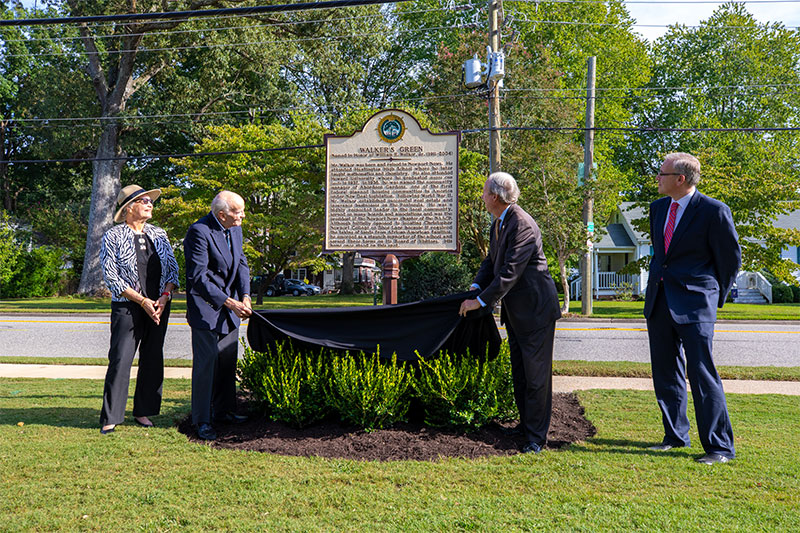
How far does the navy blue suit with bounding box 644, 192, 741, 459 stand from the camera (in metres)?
4.70

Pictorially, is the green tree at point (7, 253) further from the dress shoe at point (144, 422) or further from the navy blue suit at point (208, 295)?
the navy blue suit at point (208, 295)

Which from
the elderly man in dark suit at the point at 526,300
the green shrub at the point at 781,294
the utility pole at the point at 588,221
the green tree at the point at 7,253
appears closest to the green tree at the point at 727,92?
the green shrub at the point at 781,294

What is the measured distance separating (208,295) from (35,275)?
33.5 metres

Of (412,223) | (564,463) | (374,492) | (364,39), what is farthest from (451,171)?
(364,39)

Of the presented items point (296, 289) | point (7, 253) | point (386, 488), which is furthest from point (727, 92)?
point (386, 488)

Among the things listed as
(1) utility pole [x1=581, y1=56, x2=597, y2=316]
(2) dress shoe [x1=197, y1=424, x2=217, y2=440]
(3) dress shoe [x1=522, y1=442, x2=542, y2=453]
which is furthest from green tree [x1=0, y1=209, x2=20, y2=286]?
(3) dress shoe [x1=522, y1=442, x2=542, y2=453]

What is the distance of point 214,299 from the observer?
5.28 meters

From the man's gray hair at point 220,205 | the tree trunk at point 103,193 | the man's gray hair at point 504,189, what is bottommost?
the man's gray hair at point 220,205

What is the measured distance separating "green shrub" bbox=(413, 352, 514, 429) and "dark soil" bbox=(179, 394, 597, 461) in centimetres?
13

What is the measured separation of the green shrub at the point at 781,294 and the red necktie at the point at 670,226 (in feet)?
101

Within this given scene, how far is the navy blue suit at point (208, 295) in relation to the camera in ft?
17.4

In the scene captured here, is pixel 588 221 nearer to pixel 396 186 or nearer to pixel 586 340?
pixel 586 340

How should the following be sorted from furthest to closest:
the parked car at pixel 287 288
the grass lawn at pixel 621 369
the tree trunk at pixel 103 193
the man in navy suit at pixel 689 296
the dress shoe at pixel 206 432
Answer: the parked car at pixel 287 288, the tree trunk at pixel 103 193, the grass lawn at pixel 621 369, the dress shoe at pixel 206 432, the man in navy suit at pixel 689 296

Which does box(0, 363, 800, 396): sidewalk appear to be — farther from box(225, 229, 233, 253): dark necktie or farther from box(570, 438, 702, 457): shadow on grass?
box(225, 229, 233, 253): dark necktie
